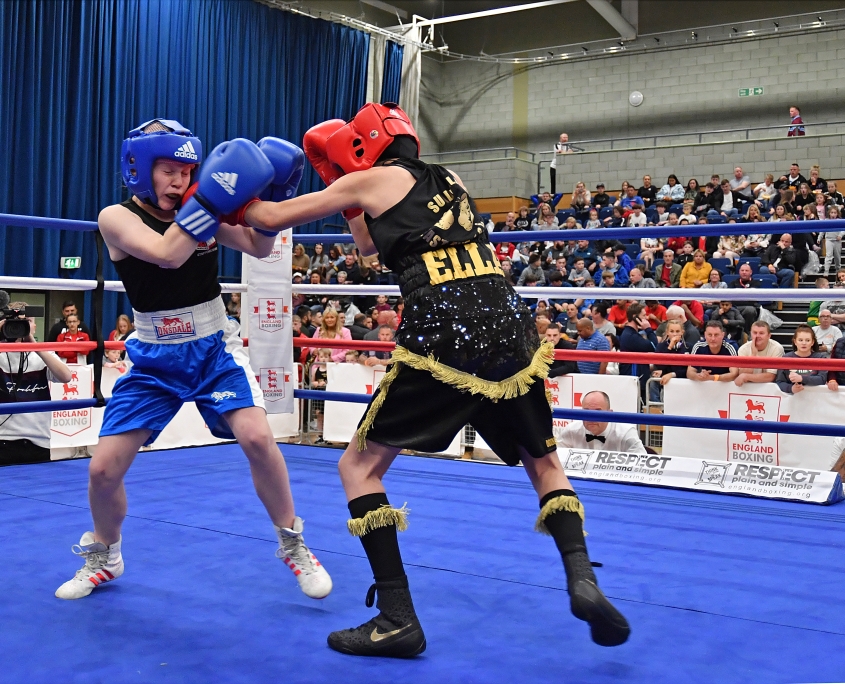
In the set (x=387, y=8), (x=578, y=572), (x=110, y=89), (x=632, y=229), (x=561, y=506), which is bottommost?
(x=578, y=572)

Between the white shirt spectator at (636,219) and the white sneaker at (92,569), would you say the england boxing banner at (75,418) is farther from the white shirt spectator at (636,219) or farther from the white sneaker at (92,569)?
the white shirt spectator at (636,219)

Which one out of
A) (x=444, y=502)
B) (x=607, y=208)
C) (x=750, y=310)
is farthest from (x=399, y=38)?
(x=444, y=502)

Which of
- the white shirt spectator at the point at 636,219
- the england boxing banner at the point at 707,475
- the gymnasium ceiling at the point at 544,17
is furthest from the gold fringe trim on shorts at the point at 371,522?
the gymnasium ceiling at the point at 544,17

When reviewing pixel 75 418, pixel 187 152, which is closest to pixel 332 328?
pixel 75 418

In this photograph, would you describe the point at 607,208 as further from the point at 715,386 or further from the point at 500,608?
the point at 500,608

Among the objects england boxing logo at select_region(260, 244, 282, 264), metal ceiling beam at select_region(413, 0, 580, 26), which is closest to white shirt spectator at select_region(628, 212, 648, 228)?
metal ceiling beam at select_region(413, 0, 580, 26)

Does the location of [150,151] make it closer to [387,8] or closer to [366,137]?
[366,137]

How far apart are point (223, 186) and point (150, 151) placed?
0.33 m

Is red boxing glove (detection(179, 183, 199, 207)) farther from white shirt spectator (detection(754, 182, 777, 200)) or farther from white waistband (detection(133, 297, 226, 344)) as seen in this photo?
white shirt spectator (detection(754, 182, 777, 200))

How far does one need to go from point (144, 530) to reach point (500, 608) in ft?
4.26

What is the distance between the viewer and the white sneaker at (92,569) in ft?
7.11

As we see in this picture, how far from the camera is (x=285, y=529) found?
2275 mm

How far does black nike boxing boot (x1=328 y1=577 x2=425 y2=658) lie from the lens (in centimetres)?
179

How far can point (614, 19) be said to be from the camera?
13.8 metres
